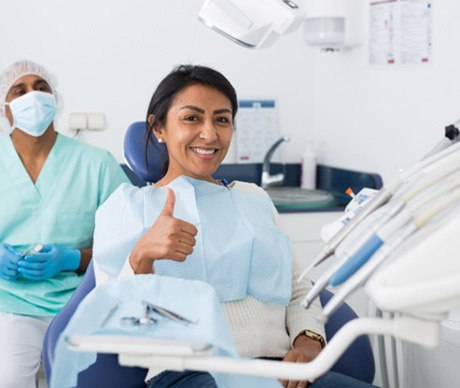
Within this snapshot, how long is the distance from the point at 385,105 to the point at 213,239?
1.20m

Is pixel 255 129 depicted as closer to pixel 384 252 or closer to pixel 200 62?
pixel 200 62

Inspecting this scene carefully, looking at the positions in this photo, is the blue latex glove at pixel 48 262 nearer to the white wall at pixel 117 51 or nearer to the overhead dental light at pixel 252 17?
the white wall at pixel 117 51

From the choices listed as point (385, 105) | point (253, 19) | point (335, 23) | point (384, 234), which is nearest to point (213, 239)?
point (253, 19)

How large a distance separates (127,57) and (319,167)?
90 centimetres

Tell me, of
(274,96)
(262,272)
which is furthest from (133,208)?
(274,96)

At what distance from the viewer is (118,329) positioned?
2.88 feet

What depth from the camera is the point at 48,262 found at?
199 cm

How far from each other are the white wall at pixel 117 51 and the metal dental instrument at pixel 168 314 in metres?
1.84

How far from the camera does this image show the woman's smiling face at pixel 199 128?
160 cm

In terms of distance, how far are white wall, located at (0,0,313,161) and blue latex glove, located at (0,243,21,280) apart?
2.67 ft

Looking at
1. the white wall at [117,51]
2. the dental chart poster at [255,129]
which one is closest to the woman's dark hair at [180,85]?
the white wall at [117,51]

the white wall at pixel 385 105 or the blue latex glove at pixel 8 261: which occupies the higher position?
the white wall at pixel 385 105

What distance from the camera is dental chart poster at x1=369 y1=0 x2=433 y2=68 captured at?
227cm

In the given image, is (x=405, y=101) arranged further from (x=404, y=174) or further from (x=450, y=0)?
(x=404, y=174)
